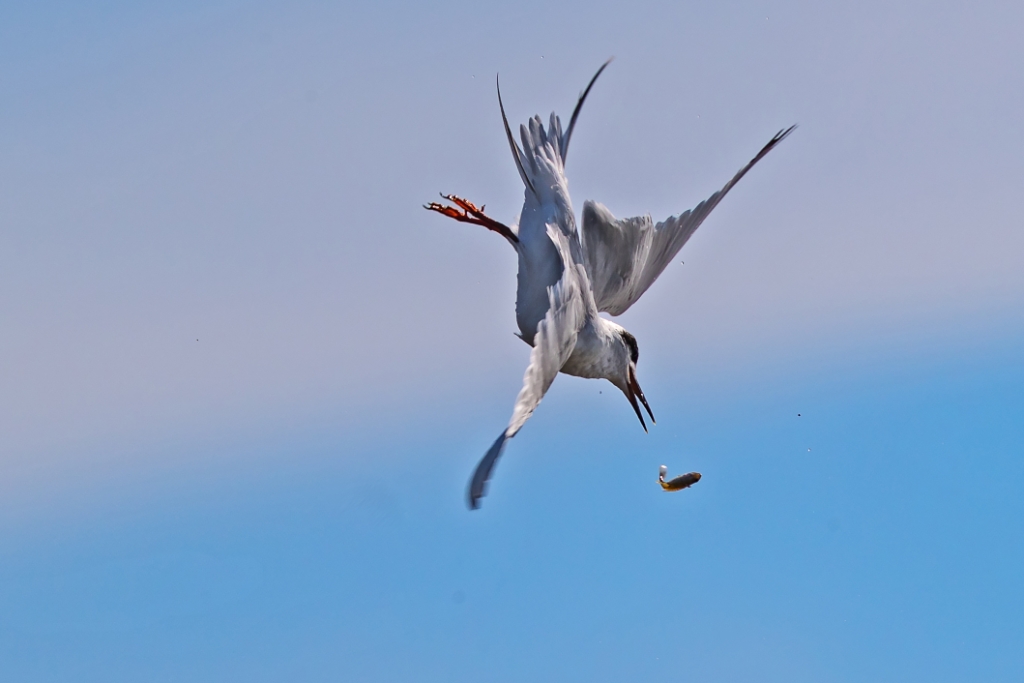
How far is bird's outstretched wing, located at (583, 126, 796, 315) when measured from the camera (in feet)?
30.0

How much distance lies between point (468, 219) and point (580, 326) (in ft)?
4.44

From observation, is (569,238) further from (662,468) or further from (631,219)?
(662,468)

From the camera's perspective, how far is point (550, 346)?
290 inches

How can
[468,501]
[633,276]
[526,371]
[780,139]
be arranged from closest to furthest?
1. [468,501]
2. [526,371]
3. [780,139]
4. [633,276]

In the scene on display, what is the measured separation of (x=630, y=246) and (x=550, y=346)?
2.39m

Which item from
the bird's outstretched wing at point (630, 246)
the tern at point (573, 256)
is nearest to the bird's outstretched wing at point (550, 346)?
the tern at point (573, 256)

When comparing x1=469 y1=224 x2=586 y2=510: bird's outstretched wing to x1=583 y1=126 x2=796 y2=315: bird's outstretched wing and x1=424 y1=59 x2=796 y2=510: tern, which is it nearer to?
x1=424 y1=59 x2=796 y2=510: tern

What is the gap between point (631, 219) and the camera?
938 cm

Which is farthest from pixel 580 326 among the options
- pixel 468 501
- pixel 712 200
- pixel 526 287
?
pixel 468 501

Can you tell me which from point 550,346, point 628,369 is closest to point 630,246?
point 628,369

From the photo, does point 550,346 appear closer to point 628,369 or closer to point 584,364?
point 584,364

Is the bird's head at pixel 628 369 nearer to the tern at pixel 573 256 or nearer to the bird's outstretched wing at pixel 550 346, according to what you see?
the tern at pixel 573 256

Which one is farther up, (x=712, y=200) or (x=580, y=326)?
(x=712, y=200)

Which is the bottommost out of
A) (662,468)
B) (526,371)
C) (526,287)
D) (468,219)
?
(662,468)
